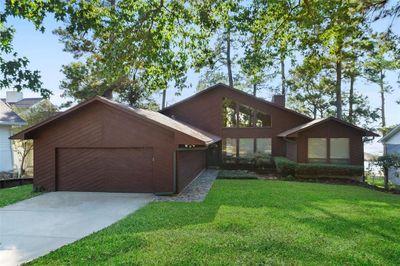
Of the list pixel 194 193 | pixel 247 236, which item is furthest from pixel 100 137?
pixel 247 236

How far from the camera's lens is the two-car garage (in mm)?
11633

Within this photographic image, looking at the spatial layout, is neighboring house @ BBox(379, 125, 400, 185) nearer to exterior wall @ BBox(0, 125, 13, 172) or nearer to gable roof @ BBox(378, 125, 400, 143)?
gable roof @ BBox(378, 125, 400, 143)

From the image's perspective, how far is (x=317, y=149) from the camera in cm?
1819

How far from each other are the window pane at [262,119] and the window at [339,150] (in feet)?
15.4

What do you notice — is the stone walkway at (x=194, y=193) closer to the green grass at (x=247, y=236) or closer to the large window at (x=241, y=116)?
the green grass at (x=247, y=236)

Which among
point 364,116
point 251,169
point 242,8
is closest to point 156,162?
point 242,8

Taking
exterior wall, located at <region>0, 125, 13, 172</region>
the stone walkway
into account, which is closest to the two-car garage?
the stone walkway

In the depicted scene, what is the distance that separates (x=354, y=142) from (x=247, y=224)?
13783 mm

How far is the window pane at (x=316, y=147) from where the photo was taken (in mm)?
18141

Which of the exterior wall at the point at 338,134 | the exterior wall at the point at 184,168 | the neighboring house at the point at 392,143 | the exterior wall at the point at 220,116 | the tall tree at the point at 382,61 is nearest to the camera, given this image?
the tall tree at the point at 382,61

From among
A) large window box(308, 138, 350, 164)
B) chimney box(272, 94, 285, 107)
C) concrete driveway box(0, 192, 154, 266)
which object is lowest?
concrete driveway box(0, 192, 154, 266)

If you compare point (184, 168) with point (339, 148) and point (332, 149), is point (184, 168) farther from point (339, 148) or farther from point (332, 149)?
point (339, 148)

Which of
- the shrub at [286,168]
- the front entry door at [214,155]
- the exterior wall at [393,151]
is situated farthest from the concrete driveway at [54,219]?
the exterior wall at [393,151]

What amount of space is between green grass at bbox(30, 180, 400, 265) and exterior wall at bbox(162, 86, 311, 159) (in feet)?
36.8
